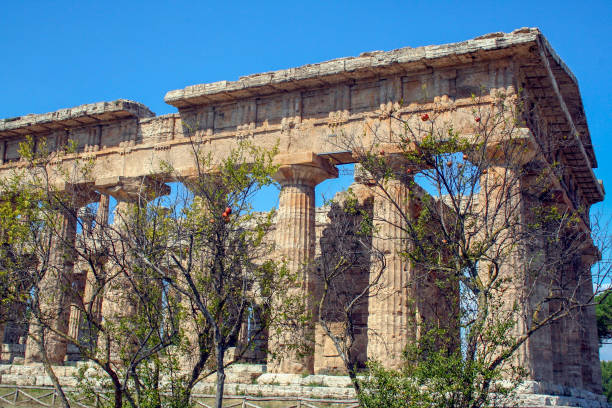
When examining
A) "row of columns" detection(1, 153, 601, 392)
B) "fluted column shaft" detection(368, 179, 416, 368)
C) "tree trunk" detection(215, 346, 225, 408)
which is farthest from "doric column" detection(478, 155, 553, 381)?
"tree trunk" detection(215, 346, 225, 408)

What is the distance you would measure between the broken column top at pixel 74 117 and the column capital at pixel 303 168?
18.0 feet

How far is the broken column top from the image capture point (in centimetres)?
2219

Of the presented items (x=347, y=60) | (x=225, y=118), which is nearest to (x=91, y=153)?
(x=225, y=118)

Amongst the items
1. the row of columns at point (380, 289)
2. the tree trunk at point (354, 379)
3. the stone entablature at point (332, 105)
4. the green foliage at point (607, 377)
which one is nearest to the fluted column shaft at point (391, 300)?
the row of columns at point (380, 289)

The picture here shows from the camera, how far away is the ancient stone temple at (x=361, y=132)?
17484 mm

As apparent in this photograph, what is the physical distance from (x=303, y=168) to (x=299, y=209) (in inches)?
43.1

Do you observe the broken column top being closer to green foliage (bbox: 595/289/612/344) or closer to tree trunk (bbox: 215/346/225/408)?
tree trunk (bbox: 215/346/225/408)

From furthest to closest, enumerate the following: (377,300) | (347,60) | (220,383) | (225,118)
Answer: (225,118) < (347,60) < (377,300) < (220,383)

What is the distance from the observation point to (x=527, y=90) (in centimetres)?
1866

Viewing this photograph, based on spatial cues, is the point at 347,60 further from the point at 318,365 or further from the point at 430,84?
the point at 318,365

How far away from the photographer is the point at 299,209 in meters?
19.5

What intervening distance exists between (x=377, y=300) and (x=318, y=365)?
3656mm

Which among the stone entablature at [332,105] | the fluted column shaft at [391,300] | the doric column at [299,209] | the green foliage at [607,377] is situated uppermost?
the stone entablature at [332,105]

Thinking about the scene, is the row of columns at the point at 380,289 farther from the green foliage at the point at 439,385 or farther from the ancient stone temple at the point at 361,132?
the green foliage at the point at 439,385
